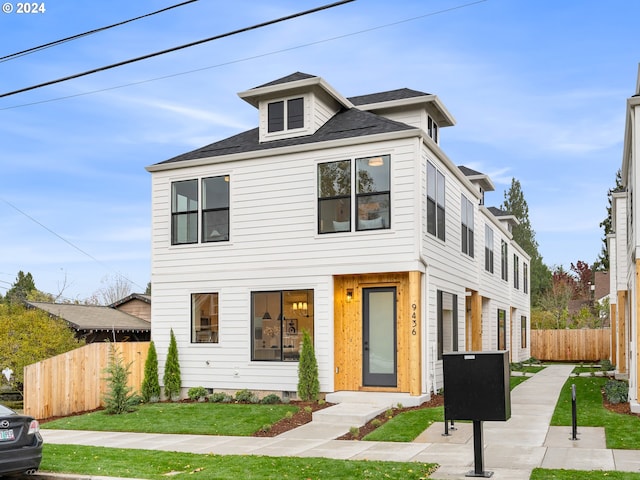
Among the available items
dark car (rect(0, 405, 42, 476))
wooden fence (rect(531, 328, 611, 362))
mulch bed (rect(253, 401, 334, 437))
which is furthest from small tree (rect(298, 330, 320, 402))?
wooden fence (rect(531, 328, 611, 362))

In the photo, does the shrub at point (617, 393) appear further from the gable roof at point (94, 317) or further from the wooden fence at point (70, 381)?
the gable roof at point (94, 317)

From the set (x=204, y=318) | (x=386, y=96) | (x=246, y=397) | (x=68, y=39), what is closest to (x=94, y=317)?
(x=204, y=318)

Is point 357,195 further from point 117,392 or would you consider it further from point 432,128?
point 117,392

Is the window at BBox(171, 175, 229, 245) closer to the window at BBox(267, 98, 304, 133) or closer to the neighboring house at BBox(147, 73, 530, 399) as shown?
the neighboring house at BBox(147, 73, 530, 399)

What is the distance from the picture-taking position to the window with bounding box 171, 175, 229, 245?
1830 centimetres

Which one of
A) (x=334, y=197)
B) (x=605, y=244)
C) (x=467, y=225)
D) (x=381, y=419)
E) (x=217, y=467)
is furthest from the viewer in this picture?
(x=605, y=244)

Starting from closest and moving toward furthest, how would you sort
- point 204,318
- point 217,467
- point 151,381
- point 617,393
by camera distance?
point 217,467 → point 617,393 → point 151,381 → point 204,318

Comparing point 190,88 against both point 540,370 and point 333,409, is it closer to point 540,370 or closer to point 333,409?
point 333,409

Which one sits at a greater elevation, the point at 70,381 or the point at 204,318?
the point at 204,318

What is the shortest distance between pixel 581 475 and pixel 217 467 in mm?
4869

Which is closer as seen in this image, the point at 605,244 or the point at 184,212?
the point at 184,212

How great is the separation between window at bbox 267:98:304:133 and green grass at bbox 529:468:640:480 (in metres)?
11.3

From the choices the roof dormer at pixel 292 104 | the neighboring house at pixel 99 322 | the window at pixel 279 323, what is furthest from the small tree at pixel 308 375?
the neighboring house at pixel 99 322

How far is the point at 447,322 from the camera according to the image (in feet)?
61.0
